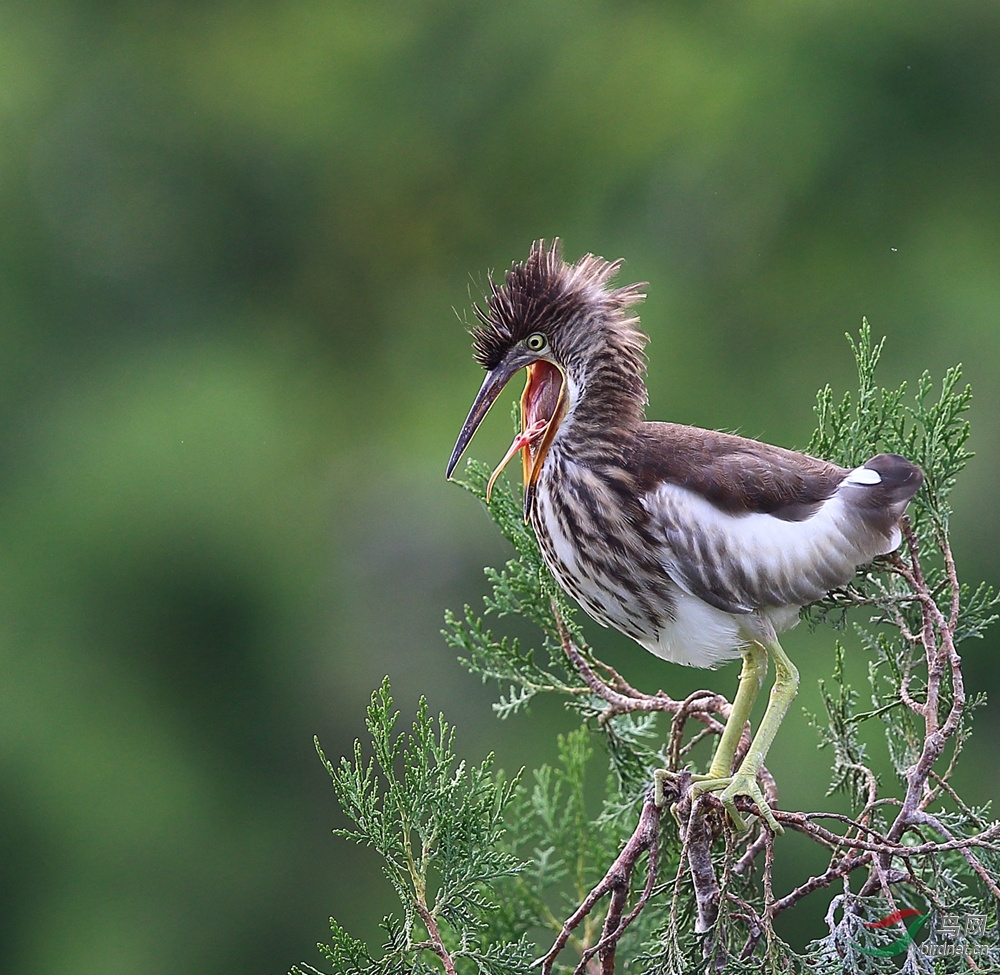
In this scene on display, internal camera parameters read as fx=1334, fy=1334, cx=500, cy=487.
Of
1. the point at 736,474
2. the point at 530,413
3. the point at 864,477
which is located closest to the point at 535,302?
the point at 530,413

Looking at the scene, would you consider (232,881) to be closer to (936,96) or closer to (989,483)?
(989,483)

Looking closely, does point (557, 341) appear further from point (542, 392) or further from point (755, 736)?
point (755, 736)

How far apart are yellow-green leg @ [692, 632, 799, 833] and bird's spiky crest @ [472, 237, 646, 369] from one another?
0.37 metres

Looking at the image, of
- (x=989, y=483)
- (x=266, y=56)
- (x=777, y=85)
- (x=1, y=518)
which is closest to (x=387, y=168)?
(x=266, y=56)

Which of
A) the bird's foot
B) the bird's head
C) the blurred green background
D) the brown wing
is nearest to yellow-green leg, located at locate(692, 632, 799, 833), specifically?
the bird's foot

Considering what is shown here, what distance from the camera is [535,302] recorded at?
1.34 metres

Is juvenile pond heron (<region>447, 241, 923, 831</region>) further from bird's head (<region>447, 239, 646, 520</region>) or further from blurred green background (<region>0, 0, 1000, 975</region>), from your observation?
blurred green background (<region>0, 0, 1000, 975</region>)

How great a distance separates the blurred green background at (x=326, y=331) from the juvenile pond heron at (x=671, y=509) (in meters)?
1.52

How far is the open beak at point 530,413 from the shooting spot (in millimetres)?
1329

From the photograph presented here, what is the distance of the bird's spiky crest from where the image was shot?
4.40 ft

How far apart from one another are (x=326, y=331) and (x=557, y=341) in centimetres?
306

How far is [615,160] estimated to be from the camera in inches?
151

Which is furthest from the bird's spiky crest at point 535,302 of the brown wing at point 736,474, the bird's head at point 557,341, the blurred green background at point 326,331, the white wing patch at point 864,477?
the blurred green background at point 326,331

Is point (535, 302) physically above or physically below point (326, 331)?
below
